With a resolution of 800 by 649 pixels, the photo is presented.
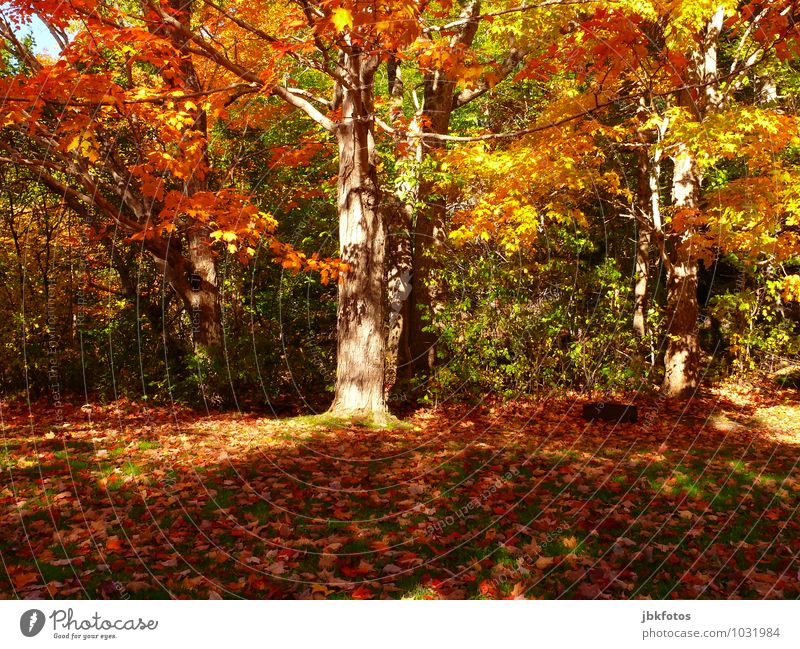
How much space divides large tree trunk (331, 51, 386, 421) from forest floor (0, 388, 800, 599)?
0.86m

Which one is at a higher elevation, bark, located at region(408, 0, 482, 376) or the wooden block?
bark, located at region(408, 0, 482, 376)

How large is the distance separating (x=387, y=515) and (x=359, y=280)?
186 inches

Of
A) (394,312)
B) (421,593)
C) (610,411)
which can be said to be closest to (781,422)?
(610,411)

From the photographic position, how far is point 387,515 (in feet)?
20.7

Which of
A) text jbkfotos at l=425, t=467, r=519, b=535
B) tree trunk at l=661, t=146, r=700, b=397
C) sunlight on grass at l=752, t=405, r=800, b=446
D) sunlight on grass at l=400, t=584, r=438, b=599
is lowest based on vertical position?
sunlight on grass at l=752, t=405, r=800, b=446

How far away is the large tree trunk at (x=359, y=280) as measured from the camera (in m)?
10.2

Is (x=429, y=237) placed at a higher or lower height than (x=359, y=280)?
higher

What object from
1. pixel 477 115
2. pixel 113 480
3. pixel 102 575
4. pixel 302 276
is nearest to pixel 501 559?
pixel 102 575

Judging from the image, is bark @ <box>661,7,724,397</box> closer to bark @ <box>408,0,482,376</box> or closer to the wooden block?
the wooden block

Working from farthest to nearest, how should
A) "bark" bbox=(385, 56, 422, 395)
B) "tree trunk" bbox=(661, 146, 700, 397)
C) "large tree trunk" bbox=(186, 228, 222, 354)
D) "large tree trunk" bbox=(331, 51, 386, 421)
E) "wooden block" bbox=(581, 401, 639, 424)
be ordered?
1. "bark" bbox=(385, 56, 422, 395)
2. "tree trunk" bbox=(661, 146, 700, 397)
3. "large tree trunk" bbox=(186, 228, 222, 354)
4. "wooden block" bbox=(581, 401, 639, 424)
5. "large tree trunk" bbox=(331, 51, 386, 421)

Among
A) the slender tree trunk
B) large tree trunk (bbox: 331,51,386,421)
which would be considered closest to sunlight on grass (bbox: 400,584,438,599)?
large tree trunk (bbox: 331,51,386,421)

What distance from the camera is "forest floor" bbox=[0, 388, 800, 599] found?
5008 mm
